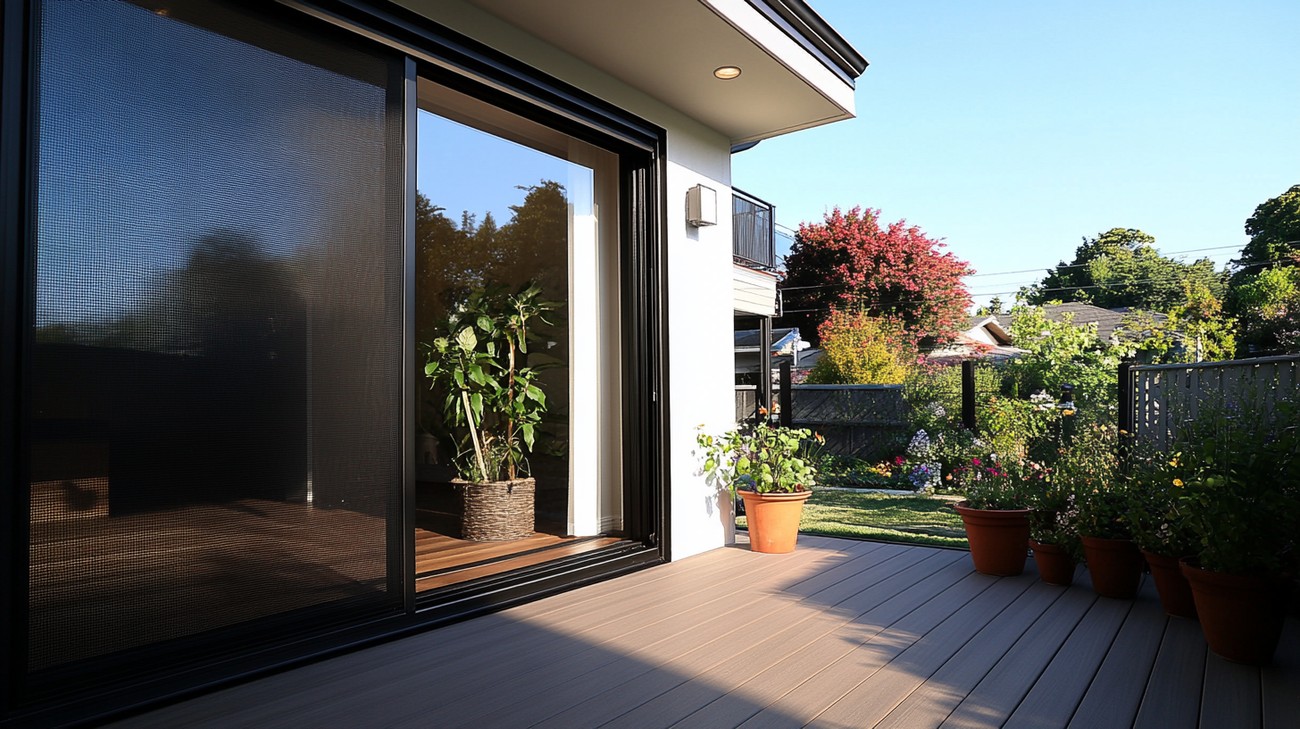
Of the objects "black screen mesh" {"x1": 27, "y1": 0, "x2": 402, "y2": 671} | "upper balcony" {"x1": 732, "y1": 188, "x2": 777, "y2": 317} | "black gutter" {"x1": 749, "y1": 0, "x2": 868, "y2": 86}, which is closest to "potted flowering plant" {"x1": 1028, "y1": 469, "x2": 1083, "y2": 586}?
"black gutter" {"x1": 749, "y1": 0, "x2": 868, "y2": 86}

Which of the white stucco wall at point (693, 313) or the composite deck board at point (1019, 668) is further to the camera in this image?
the white stucco wall at point (693, 313)

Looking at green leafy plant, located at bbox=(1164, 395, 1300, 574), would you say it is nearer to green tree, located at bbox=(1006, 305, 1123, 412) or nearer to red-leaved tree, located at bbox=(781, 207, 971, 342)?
green tree, located at bbox=(1006, 305, 1123, 412)

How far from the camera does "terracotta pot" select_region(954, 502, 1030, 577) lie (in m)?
3.86

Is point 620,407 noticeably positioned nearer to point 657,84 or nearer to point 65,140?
point 657,84

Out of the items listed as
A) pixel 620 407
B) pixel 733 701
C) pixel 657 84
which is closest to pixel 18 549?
pixel 733 701

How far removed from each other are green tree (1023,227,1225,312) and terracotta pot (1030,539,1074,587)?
30962 mm

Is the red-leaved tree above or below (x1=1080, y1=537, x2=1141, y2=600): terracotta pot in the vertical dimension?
above

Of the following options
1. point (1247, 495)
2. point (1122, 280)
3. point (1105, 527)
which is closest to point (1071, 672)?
point (1247, 495)

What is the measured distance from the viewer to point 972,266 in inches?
781

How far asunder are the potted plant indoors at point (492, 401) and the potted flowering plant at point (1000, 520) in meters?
2.58

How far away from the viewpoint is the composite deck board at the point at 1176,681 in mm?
2115

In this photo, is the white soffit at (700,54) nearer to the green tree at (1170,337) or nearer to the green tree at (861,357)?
the green tree at (861,357)

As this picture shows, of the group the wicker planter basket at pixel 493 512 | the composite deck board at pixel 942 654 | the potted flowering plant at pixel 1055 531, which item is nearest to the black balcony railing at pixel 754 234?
the wicker planter basket at pixel 493 512

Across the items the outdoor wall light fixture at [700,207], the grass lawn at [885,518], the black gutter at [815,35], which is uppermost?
the black gutter at [815,35]
